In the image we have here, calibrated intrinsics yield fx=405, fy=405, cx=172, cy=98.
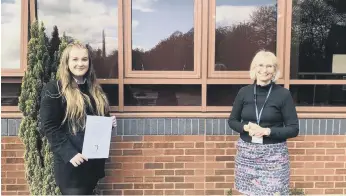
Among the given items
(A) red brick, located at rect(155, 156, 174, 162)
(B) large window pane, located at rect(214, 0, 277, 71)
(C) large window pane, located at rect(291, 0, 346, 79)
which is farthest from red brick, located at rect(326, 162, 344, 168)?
(A) red brick, located at rect(155, 156, 174, 162)

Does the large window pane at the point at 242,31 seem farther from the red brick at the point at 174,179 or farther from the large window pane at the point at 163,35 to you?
the red brick at the point at 174,179

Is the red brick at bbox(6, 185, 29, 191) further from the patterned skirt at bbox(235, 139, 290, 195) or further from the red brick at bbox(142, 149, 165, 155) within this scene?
the patterned skirt at bbox(235, 139, 290, 195)

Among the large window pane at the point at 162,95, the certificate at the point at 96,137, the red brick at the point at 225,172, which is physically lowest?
the red brick at the point at 225,172

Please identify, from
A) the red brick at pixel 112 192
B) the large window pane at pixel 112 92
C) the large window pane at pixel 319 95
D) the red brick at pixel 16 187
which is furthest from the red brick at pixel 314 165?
the red brick at pixel 16 187

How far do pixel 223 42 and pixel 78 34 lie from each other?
A: 5.34 feet

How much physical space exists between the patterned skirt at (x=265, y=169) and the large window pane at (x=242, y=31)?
150cm

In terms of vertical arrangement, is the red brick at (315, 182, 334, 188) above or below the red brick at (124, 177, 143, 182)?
below

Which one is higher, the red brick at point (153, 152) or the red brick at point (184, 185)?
the red brick at point (153, 152)

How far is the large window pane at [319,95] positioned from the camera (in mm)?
4609

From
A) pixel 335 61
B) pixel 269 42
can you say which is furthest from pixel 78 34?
pixel 335 61

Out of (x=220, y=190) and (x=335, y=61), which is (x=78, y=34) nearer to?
(x=220, y=190)

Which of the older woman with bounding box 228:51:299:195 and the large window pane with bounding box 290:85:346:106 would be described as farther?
the large window pane with bounding box 290:85:346:106

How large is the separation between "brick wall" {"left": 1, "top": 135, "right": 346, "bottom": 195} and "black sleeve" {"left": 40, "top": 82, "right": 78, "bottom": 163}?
1.40 meters

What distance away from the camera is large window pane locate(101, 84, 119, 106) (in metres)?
4.48
